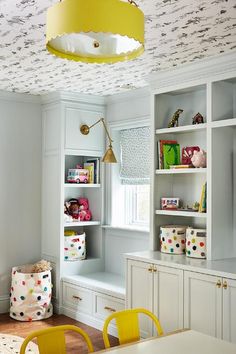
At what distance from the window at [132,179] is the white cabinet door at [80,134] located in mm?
235

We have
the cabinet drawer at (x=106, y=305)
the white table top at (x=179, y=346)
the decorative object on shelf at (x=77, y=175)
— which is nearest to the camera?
the white table top at (x=179, y=346)

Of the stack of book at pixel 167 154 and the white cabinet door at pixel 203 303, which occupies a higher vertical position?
the stack of book at pixel 167 154

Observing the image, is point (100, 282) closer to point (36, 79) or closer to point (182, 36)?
point (36, 79)

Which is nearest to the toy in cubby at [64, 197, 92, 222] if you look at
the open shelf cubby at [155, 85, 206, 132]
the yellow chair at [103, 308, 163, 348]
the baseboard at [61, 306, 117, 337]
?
the baseboard at [61, 306, 117, 337]

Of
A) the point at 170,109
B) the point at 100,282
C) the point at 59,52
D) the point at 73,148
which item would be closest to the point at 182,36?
the point at 170,109

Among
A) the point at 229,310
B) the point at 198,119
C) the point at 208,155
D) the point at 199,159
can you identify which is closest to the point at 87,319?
the point at 229,310

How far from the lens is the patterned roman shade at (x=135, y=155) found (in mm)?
5242

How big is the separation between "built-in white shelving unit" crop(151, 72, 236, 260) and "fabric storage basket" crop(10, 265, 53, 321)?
148 centimetres

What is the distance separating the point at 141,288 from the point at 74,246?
156 centimetres

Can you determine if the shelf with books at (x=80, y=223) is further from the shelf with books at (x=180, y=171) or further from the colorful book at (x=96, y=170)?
the shelf with books at (x=180, y=171)

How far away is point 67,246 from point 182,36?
2.99m

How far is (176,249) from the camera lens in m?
4.28

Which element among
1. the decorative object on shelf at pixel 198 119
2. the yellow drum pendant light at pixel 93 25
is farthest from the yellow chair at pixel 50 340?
the decorative object on shelf at pixel 198 119

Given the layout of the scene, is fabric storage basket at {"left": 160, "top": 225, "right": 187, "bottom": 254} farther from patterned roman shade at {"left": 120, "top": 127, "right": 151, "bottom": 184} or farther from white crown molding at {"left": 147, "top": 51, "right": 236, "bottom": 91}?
white crown molding at {"left": 147, "top": 51, "right": 236, "bottom": 91}
